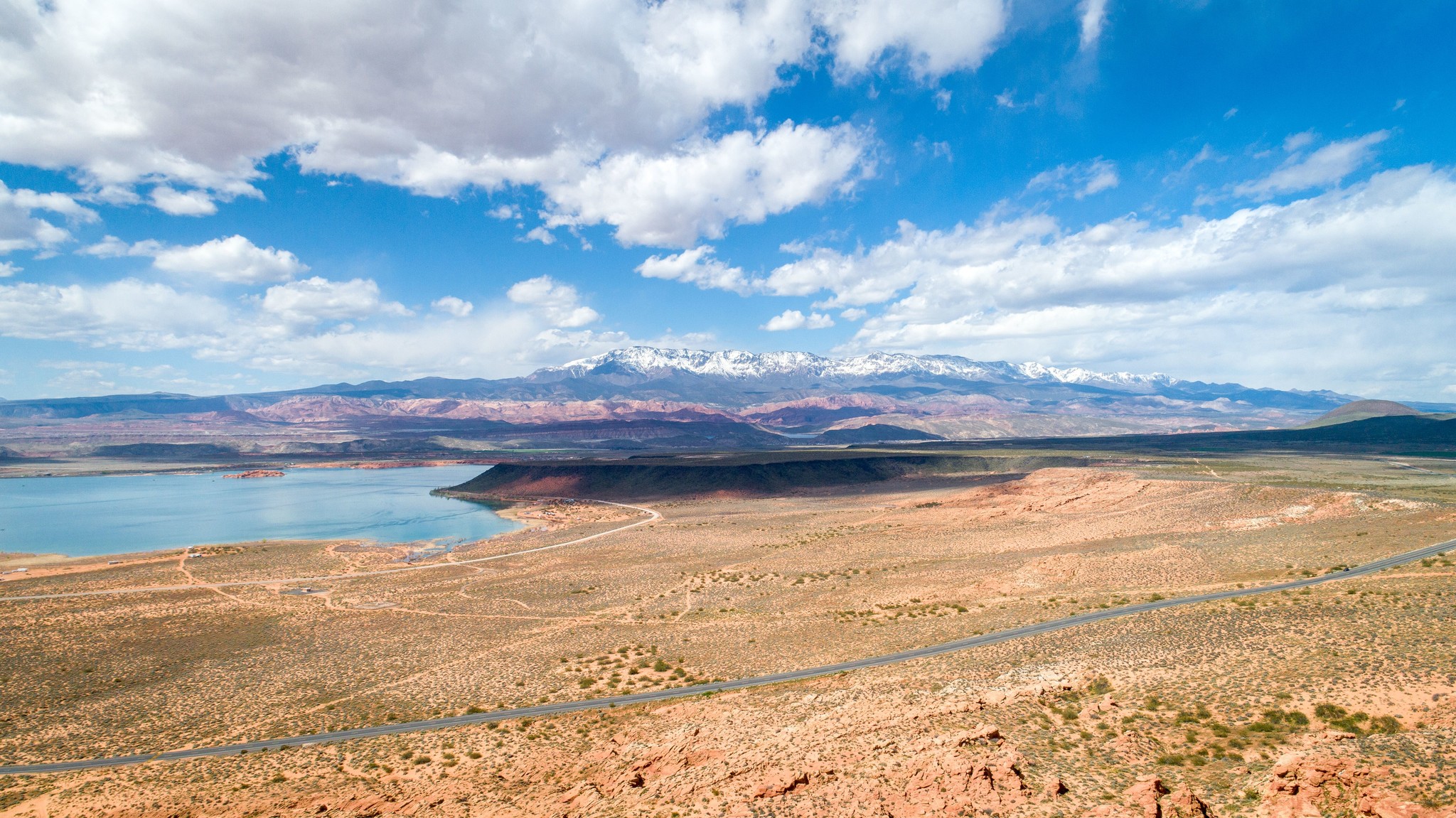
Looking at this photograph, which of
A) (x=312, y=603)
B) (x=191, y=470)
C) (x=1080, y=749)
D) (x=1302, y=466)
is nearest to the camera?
(x=1080, y=749)

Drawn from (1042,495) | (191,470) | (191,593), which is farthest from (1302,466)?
(191,470)

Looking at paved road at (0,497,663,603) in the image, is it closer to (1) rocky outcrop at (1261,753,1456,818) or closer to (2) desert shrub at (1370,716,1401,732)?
(1) rocky outcrop at (1261,753,1456,818)

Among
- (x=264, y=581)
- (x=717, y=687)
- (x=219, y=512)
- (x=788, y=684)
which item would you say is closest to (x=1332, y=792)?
(x=788, y=684)

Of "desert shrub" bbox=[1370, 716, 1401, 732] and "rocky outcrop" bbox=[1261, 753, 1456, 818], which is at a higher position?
"rocky outcrop" bbox=[1261, 753, 1456, 818]

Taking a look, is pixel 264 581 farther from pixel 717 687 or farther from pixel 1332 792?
pixel 1332 792

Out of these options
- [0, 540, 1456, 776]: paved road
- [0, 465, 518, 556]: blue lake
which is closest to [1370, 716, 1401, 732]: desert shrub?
[0, 540, 1456, 776]: paved road

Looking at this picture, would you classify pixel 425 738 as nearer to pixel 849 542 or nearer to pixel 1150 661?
pixel 1150 661

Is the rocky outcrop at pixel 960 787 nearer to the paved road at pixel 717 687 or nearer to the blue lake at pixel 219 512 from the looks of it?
the paved road at pixel 717 687
